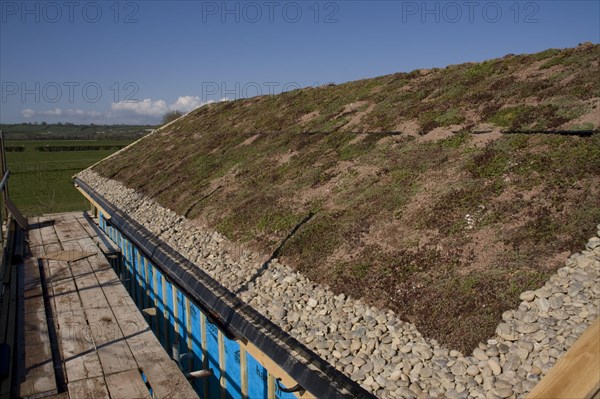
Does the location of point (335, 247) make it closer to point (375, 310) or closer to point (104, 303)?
point (375, 310)

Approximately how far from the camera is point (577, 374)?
3715 mm

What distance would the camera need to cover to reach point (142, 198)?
15.7 metres

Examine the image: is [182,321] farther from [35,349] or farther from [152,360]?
[152,360]

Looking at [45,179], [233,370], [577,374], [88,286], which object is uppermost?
[45,179]

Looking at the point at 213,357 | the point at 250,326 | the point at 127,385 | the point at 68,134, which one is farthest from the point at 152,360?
the point at 68,134

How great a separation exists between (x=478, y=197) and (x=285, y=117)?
42.4 ft

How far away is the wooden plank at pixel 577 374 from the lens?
11.6 ft

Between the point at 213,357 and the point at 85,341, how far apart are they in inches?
98.7

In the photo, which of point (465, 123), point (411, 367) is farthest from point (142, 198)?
point (411, 367)

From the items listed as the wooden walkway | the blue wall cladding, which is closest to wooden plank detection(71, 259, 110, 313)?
the wooden walkway

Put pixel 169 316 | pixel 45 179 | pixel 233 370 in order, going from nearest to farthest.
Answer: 1. pixel 233 370
2. pixel 169 316
3. pixel 45 179

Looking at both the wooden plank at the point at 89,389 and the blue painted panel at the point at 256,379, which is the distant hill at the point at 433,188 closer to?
the blue painted panel at the point at 256,379

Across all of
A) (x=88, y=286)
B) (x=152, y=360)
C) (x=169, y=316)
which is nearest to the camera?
(x=152, y=360)

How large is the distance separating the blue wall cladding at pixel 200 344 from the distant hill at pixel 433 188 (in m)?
1.78
